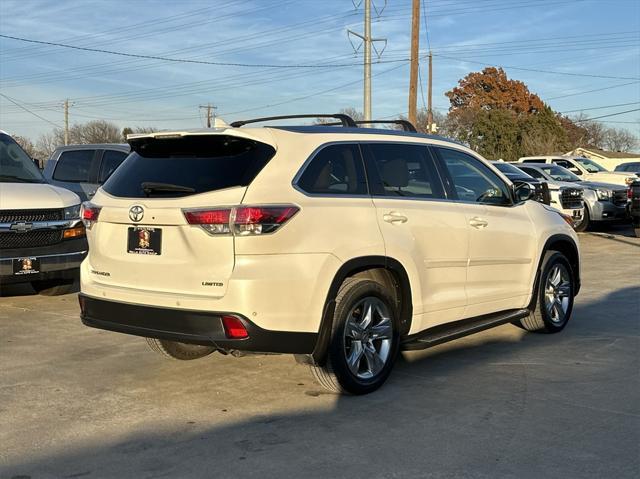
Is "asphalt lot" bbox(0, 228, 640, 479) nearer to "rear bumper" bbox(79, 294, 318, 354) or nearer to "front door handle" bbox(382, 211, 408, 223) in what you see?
"rear bumper" bbox(79, 294, 318, 354)

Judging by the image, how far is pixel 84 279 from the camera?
5.26 metres

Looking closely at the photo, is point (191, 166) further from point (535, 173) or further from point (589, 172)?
point (589, 172)

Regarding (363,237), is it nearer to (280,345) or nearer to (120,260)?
(280,345)

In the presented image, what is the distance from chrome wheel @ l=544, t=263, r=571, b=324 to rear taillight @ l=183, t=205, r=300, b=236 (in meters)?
3.59

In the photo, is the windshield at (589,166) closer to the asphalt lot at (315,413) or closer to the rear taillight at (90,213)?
the asphalt lot at (315,413)

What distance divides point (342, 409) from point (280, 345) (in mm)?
695

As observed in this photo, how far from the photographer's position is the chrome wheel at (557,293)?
279 inches

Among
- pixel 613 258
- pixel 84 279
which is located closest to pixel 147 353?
pixel 84 279

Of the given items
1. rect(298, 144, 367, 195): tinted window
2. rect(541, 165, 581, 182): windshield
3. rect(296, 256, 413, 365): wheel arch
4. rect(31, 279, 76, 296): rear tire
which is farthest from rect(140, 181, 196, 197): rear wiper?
rect(541, 165, 581, 182): windshield

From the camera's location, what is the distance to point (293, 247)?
178 inches

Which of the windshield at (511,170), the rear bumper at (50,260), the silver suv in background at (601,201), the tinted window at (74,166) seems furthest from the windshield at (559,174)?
the rear bumper at (50,260)

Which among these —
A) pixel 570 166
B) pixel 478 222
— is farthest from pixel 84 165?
pixel 570 166

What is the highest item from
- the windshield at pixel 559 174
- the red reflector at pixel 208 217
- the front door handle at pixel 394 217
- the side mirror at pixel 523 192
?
the windshield at pixel 559 174

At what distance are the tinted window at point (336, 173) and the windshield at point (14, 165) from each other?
18.2 feet
